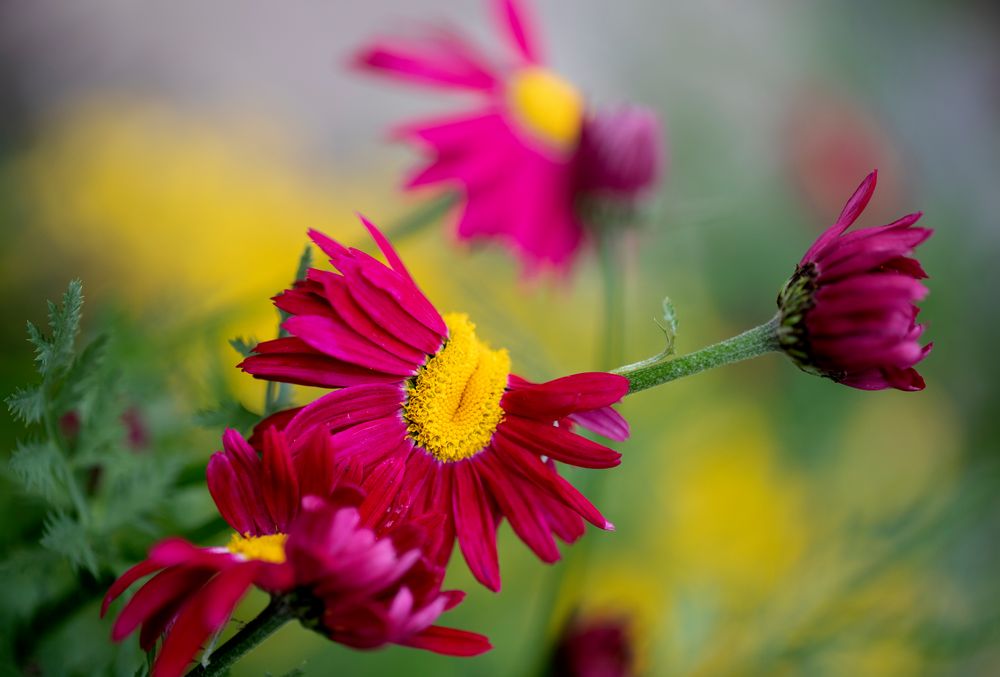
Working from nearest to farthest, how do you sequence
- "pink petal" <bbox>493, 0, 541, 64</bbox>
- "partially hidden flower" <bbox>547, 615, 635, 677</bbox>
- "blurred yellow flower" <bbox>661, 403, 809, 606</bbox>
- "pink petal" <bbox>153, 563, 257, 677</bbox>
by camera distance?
1. "pink petal" <bbox>153, 563, 257, 677</bbox>
2. "partially hidden flower" <bbox>547, 615, 635, 677</bbox>
3. "pink petal" <bbox>493, 0, 541, 64</bbox>
4. "blurred yellow flower" <bbox>661, 403, 809, 606</bbox>


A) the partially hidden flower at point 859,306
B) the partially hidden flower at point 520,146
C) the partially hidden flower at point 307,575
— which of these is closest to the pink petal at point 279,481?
the partially hidden flower at point 307,575

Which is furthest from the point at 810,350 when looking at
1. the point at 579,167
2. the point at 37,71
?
the point at 37,71

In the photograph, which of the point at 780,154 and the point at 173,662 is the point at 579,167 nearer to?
the point at 173,662

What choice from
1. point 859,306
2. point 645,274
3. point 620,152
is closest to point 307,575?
point 859,306

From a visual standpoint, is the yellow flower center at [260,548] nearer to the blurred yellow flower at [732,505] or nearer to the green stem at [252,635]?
the green stem at [252,635]

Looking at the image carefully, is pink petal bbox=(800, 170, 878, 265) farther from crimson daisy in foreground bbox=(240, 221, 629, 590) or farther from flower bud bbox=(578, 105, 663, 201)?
flower bud bbox=(578, 105, 663, 201)

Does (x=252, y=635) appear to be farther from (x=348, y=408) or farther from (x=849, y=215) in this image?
(x=849, y=215)

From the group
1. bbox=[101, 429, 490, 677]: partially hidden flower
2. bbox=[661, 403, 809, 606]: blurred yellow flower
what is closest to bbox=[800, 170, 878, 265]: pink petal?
bbox=[101, 429, 490, 677]: partially hidden flower
